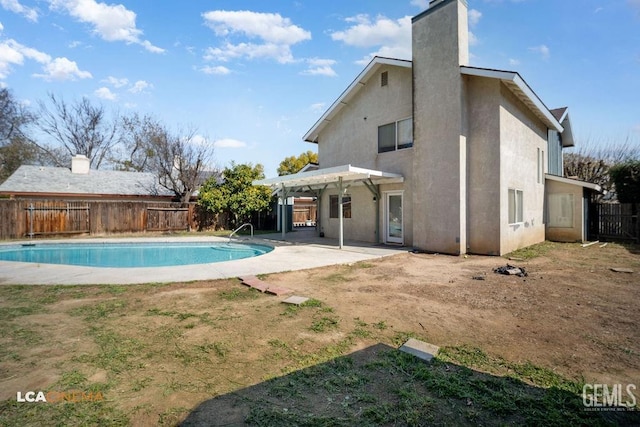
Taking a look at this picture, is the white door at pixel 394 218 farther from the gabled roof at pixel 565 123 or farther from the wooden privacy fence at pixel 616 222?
the gabled roof at pixel 565 123

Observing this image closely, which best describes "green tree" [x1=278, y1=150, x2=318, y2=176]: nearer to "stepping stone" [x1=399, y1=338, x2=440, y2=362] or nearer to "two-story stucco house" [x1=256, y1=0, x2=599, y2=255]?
"two-story stucco house" [x1=256, y1=0, x2=599, y2=255]

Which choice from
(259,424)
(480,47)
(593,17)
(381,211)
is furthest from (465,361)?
(593,17)

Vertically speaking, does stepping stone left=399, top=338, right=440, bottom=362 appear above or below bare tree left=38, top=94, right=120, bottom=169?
below

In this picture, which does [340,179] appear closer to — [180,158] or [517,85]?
[517,85]

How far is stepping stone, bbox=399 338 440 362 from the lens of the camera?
327 centimetres

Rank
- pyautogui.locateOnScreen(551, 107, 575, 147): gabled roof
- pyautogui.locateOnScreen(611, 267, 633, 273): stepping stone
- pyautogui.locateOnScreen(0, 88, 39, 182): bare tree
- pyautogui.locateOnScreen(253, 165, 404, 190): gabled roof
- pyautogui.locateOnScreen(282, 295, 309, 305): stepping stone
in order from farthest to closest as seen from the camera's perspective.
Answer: pyautogui.locateOnScreen(0, 88, 39, 182): bare tree → pyautogui.locateOnScreen(551, 107, 575, 147): gabled roof → pyautogui.locateOnScreen(253, 165, 404, 190): gabled roof → pyautogui.locateOnScreen(611, 267, 633, 273): stepping stone → pyautogui.locateOnScreen(282, 295, 309, 305): stepping stone

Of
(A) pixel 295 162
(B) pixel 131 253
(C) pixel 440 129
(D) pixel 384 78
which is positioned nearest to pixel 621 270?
(C) pixel 440 129

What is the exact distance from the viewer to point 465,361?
10.4 feet

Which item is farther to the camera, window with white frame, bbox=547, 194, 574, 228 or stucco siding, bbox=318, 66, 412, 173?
window with white frame, bbox=547, 194, 574, 228

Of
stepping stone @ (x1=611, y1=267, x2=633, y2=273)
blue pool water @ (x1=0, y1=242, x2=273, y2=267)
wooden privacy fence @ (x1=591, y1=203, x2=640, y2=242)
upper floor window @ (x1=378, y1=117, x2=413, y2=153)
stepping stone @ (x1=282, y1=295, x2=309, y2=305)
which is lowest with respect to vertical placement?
blue pool water @ (x1=0, y1=242, x2=273, y2=267)

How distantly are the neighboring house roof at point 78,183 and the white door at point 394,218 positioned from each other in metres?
17.6

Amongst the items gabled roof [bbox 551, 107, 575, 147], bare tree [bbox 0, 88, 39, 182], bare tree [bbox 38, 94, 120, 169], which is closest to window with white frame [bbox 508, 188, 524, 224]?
gabled roof [bbox 551, 107, 575, 147]

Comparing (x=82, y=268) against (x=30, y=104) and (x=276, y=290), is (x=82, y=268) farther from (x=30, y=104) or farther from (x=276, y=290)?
(x=30, y=104)

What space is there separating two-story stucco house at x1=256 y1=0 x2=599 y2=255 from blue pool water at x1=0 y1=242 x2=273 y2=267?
3.67 m
